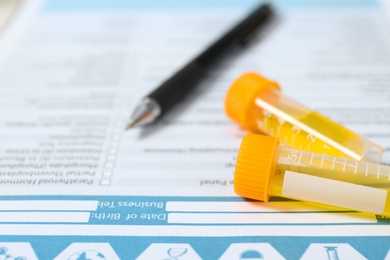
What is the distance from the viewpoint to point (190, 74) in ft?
1.79

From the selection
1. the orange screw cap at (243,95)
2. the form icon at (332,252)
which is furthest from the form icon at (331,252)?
the orange screw cap at (243,95)

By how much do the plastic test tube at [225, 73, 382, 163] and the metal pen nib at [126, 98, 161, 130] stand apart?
0.08 m

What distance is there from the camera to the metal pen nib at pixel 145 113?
483 millimetres

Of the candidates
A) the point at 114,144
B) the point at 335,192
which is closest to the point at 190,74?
the point at 114,144

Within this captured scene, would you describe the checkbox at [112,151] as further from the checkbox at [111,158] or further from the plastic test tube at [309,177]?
the plastic test tube at [309,177]

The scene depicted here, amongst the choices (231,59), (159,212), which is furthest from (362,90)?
(159,212)

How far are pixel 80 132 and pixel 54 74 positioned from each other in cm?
13

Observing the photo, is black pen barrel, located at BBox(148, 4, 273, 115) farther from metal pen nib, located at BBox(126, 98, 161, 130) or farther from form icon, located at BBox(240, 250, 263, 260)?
form icon, located at BBox(240, 250, 263, 260)

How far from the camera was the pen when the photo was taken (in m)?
0.49

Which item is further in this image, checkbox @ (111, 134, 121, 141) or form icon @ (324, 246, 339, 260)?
checkbox @ (111, 134, 121, 141)

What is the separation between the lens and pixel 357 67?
1.87 feet

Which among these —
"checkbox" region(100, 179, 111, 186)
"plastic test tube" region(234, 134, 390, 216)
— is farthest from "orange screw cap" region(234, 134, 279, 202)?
"checkbox" region(100, 179, 111, 186)

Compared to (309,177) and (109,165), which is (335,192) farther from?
(109,165)

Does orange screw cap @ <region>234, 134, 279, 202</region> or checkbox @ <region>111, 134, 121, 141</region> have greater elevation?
orange screw cap @ <region>234, 134, 279, 202</region>
